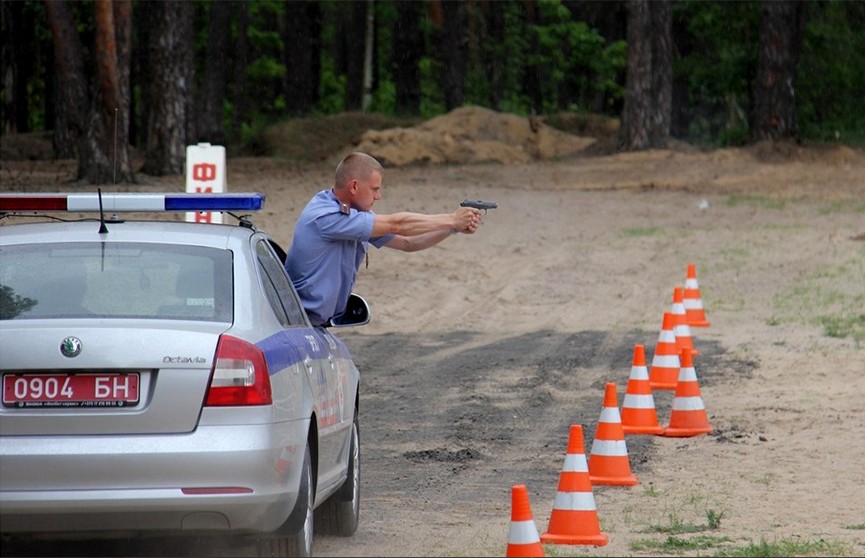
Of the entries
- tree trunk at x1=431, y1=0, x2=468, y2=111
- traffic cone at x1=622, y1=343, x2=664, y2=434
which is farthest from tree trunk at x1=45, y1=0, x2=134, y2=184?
tree trunk at x1=431, y1=0, x2=468, y2=111

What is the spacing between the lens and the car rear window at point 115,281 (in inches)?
250

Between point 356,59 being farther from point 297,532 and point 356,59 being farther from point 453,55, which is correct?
point 297,532

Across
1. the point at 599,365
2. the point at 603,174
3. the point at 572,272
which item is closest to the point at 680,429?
the point at 599,365

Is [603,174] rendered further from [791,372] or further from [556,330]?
[791,372]

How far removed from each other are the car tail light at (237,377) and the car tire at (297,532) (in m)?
0.51

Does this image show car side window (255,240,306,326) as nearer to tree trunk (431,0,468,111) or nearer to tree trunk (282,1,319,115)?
tree trunk (431,0,468,111)

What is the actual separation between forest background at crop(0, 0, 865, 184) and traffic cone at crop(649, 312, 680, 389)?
1299 centimetres

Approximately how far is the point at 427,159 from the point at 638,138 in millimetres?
4810

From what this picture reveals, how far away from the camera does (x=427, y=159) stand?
3578cm

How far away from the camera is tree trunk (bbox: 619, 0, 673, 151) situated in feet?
114

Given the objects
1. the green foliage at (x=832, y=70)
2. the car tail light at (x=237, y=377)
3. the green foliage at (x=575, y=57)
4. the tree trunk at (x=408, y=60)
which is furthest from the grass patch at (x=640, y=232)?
the green foliage at (x=575, y=57)

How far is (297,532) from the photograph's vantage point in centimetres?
640

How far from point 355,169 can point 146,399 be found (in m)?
2.70

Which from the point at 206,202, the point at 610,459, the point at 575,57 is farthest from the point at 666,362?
the point at 575,57
